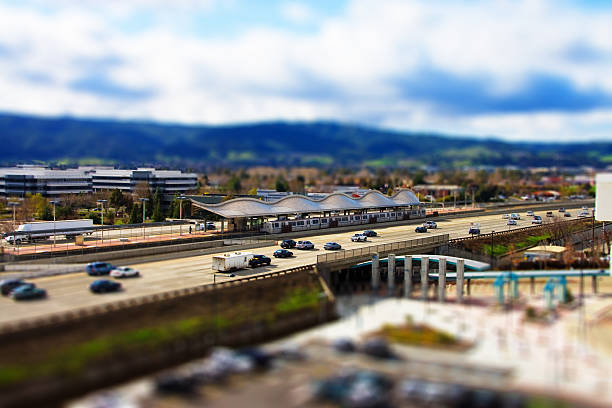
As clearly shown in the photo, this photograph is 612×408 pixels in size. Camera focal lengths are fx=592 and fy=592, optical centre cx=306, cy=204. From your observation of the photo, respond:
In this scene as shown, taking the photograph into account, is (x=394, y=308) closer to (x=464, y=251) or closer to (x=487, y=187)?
(x=464, y=251)

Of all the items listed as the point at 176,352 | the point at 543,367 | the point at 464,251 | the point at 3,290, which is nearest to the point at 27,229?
the point at 3,290

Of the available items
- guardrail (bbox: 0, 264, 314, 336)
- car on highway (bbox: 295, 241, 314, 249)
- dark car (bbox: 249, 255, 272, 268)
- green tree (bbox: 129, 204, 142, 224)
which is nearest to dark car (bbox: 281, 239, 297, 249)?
car on highway (bbox: 295, 241, 314, 249)

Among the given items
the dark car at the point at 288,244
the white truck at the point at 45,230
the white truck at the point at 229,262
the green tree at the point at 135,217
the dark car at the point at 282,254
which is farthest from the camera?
the green tree at the point at 135,217

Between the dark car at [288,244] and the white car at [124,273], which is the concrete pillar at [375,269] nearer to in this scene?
the dark car at [288,244]

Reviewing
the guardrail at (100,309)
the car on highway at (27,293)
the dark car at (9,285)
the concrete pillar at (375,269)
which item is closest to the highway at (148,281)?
the car on highway at (27,293)

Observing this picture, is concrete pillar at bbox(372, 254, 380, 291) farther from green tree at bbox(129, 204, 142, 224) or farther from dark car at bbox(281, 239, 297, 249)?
green tree at bbox(129, 204, 142, 224)
